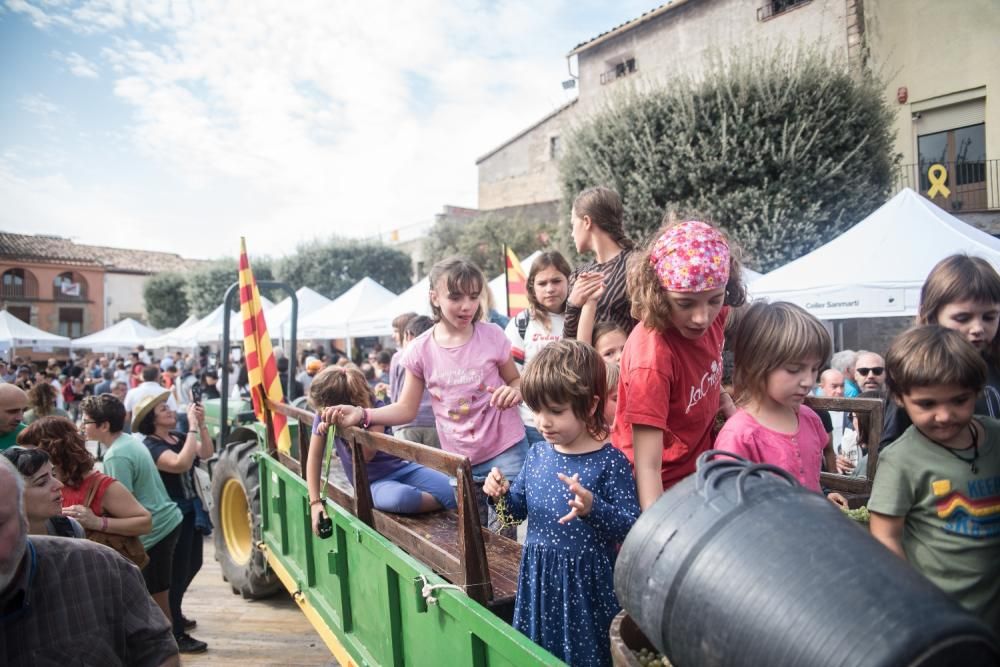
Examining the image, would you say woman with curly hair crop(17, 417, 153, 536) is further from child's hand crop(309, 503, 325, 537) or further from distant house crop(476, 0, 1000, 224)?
distant house crop(476, 0, 1000, 224)

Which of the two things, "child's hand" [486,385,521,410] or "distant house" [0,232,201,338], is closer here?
"child's hand" [486,385,521,410]

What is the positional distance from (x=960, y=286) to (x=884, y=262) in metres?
4.73

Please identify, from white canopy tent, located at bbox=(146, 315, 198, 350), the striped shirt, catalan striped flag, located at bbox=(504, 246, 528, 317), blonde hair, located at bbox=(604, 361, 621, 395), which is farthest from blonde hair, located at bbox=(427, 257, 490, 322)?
white canopy tent, located at bbox=(146, 315, 198, 350)

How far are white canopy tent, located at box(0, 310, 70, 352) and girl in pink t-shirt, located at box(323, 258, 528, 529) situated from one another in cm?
A: 2486

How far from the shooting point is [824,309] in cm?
656

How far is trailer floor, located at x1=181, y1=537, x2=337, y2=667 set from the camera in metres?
4.58

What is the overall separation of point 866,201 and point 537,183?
60.9 ft

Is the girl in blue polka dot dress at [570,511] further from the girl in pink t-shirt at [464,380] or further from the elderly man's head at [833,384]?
the elderly man's head at [833,384]

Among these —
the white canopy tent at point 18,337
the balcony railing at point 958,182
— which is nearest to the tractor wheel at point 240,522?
the balcony railing at point 958,182

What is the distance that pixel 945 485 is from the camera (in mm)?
1514

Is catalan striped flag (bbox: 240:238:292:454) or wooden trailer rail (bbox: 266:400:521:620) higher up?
catalan striped flag (bbox: 240:238:292:454)

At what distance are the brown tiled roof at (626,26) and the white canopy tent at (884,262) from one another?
50.8 feet

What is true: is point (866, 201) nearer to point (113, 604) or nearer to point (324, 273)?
point (113, 604)

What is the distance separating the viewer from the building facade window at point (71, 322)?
4669 centimetres
